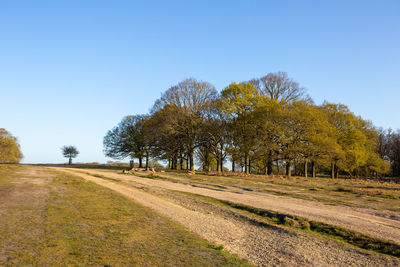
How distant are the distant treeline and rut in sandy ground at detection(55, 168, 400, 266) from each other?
97.2 ft

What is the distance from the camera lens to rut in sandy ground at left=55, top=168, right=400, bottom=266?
6.88m

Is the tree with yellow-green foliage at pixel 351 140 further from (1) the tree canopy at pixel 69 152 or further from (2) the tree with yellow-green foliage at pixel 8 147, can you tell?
(2) the tree with yellow-green foliage at pixel 8 147

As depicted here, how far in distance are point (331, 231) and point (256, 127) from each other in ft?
103

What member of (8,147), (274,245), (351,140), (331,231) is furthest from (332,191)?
(8,147)

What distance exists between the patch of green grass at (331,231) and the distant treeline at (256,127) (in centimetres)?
2741

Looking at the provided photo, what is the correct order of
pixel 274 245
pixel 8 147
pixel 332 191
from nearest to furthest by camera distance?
pixel 274 245 → pixel 332 191 → pixel 8 147

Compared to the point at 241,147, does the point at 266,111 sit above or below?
above

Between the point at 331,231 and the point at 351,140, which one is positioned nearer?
the point at 331,231

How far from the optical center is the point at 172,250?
23.5 feet

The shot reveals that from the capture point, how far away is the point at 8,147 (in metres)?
67.2

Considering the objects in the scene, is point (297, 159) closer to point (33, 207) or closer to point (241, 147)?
point (241, 147)

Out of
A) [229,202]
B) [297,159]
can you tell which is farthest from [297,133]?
[229,202]

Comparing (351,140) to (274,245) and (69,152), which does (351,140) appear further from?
(69,152)

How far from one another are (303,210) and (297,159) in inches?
1177
